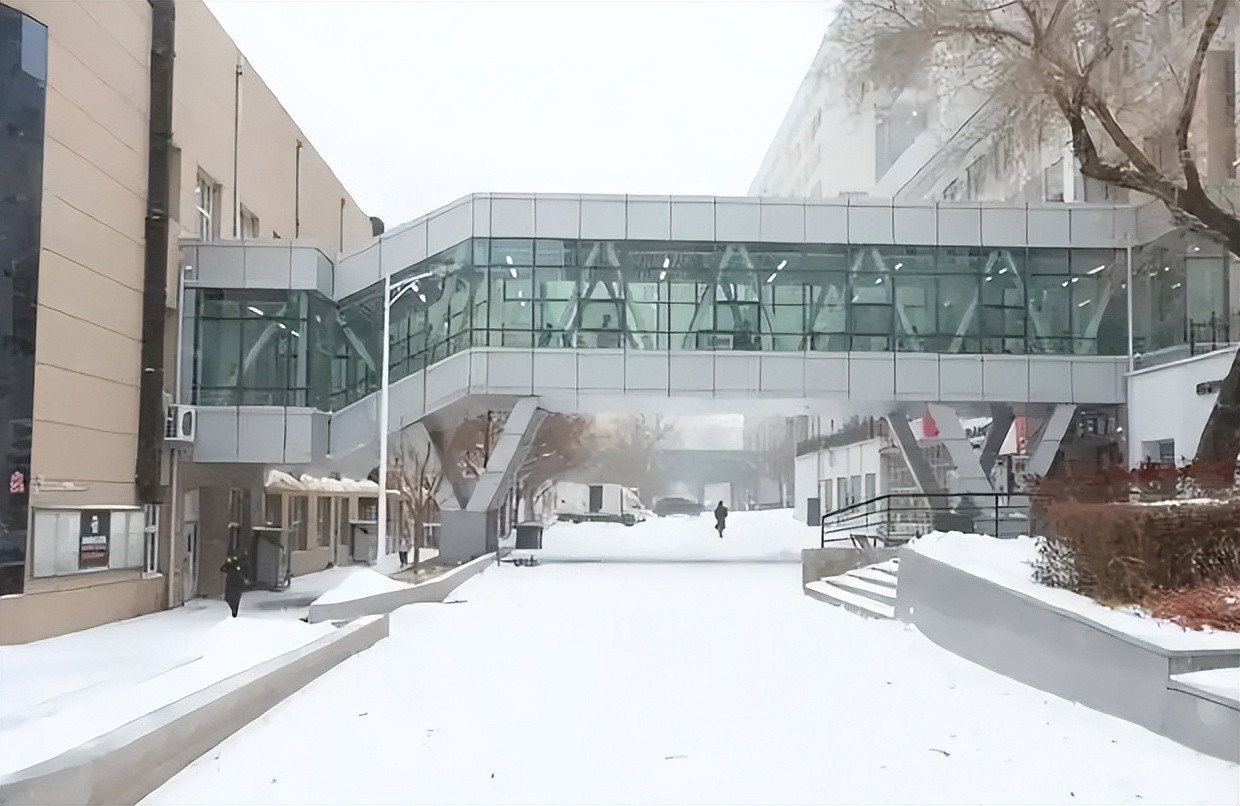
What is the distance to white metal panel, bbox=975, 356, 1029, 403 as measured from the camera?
32.2 m

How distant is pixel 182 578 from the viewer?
96.6 ft

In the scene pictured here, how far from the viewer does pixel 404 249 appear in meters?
32.3

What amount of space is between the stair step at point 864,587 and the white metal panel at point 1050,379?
40.4 ft

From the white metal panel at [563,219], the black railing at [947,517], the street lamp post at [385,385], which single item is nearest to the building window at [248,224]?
the street lamp post at [385,385]

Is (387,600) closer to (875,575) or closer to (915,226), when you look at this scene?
(875,575)

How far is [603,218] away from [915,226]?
27.3 feet

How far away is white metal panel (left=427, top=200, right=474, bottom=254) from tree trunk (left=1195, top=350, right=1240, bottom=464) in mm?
19444

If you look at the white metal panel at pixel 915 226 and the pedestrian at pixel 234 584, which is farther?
the white metal panel at pixel 915 226

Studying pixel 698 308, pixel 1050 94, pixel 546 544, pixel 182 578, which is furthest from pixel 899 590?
pixel 546 544

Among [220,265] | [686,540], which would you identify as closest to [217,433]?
[220,265]

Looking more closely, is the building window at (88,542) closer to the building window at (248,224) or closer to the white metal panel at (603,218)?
the building window at (248,224)

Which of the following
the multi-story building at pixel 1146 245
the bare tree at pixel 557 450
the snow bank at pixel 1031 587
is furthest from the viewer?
the bare tree at pixel 557 450

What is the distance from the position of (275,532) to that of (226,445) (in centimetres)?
384

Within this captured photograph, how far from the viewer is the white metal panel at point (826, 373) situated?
32.2 meters
